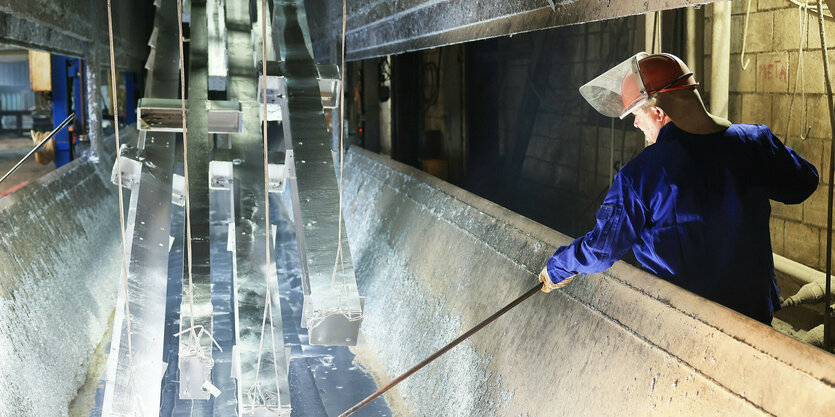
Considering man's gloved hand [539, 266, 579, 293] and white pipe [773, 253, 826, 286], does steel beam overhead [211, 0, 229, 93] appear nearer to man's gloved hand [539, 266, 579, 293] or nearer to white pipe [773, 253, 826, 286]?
man's gloved hand [539, 266, 579, 293]

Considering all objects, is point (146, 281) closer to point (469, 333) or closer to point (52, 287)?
point (52, 287)

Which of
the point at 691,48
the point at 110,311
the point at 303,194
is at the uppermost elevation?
the point at 691,48

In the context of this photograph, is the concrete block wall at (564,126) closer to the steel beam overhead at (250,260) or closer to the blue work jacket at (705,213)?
the steel beam overhead at (250,260)

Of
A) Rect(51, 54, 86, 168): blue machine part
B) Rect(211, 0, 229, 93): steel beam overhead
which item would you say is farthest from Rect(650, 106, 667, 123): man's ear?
Rect(51, 54, 86, 168): blue machine part

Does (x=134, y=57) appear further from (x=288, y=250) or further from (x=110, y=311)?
(x=110, y=311)

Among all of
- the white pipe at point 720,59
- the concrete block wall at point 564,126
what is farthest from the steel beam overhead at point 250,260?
the concrete block wall at point 564,126

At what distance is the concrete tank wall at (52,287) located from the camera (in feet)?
10.2

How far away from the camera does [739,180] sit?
210cm

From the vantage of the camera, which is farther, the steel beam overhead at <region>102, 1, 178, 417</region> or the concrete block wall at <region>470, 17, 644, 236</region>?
the concrete block wall at <region>470, 17, 644, 236</region>

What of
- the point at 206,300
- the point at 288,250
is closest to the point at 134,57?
the point at 288,250

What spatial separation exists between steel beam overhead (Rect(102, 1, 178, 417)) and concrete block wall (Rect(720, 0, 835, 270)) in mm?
3296

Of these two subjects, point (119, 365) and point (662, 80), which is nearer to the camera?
point (662, 80)

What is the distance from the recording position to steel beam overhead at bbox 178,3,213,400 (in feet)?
10.1

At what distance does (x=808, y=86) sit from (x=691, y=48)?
2.22ft
